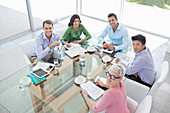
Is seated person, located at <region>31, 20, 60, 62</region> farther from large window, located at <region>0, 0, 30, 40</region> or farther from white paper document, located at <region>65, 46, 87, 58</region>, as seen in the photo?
large window, located at <region>0, 0, 30, 40</region>

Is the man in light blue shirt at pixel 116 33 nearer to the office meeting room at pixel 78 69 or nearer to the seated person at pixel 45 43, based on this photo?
the office meeting room at pixel 78 69

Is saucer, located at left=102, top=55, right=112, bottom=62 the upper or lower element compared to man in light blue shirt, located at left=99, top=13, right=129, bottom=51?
lower

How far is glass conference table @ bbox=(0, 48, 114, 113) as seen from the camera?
5.46ft

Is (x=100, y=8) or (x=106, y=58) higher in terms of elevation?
(x=100, y=8)

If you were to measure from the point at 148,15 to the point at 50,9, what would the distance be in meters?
3.15

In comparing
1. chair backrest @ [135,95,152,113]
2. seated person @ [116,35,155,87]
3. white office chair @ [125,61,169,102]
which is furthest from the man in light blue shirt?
chair backrest @ [135,95,152,113]

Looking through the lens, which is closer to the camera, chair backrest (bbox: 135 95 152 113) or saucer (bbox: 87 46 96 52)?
chair backrest (bbox: 135 95 152 113)

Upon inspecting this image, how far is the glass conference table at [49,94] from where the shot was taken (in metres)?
1.66

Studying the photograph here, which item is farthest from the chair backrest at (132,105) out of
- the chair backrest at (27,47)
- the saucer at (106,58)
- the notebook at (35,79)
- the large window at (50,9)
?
the large window at (50,9)

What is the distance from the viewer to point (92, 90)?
182 cm

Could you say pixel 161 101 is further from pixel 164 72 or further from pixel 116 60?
pixel 116 60

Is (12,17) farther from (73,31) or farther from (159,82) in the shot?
(159,82)

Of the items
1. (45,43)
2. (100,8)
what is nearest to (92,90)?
(45,43)

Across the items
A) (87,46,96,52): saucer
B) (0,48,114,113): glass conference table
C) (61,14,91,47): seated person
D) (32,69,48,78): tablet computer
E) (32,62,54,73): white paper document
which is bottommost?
(0,48,114,113): glass conference table
